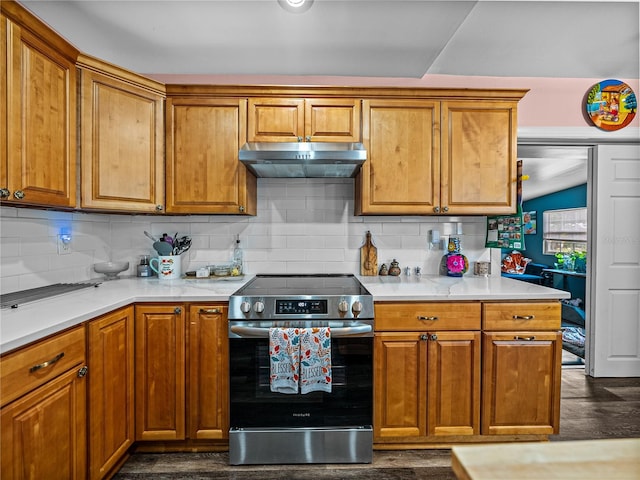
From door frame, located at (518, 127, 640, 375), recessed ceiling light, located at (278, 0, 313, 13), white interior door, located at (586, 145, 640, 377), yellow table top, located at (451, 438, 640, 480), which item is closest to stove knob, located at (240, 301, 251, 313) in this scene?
yellow table top, located at (451, 438, 640, 480)

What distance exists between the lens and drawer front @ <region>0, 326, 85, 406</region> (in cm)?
110

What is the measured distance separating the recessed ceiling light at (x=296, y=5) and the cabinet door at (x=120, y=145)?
0.98 meters

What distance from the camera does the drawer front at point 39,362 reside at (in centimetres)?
110

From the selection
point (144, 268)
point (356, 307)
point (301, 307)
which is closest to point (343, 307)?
point (356, 307)

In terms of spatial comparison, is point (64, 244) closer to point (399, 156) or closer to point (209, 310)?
point (209, 310)

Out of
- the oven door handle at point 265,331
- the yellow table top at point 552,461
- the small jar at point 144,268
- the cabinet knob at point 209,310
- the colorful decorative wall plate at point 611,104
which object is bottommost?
the oven door handle at point 265,331

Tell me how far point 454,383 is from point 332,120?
1.77m

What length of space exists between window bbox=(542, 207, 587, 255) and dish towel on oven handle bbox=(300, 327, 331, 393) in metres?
6.50

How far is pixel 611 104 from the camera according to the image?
111 inches

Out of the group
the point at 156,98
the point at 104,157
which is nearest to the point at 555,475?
the point at 104,157

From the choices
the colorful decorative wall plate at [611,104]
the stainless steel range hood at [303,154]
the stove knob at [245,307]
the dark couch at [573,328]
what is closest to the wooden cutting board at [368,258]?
the stainless steel range hood at [303,154]

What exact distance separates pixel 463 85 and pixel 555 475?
281 cm

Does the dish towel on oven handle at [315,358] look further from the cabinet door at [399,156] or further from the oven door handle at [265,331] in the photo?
the cabinet door at [399,156]

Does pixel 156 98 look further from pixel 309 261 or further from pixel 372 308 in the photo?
pixel 372 308
